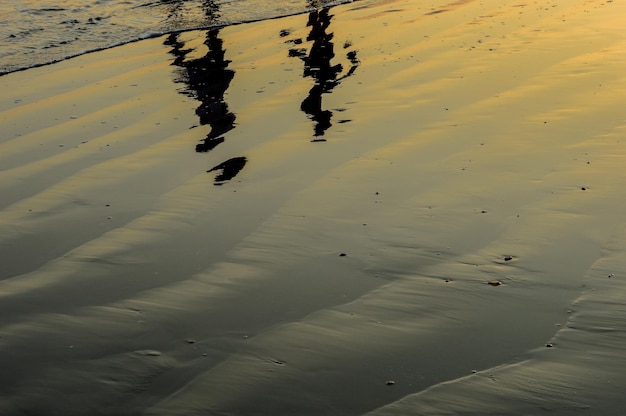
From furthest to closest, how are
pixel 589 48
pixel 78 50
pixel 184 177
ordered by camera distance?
1. pixel 78 50
2. pixel 589 48
3. pixel 184 177

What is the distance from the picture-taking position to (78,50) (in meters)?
7.58

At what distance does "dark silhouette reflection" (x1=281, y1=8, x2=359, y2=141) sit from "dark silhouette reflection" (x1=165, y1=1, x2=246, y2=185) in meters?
0.51

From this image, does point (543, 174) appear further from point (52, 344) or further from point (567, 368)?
point (52, 344)

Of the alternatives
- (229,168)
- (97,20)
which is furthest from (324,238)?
(97,20)

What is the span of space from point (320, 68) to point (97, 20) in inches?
138

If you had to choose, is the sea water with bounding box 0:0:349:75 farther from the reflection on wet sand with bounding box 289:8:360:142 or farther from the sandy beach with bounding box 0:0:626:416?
the sandy beach with bounding box 0:0:626:416

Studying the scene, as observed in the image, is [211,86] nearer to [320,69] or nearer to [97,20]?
[320,69]

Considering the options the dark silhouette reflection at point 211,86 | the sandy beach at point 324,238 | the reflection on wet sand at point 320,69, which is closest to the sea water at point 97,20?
the dark silhouette reflection at point 211,86

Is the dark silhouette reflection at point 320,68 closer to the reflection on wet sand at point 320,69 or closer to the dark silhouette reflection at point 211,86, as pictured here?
the reflection on wet sand at point 320,69

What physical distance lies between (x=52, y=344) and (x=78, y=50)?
547 cm

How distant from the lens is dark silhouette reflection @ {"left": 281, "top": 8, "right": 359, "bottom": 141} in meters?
5.00

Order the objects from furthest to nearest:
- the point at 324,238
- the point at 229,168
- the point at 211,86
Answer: the point at 211,86, the point at 229,168, the point at 324,238

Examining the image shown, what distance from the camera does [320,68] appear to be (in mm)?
6254

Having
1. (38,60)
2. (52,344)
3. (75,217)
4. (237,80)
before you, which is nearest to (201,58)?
(237,80)
